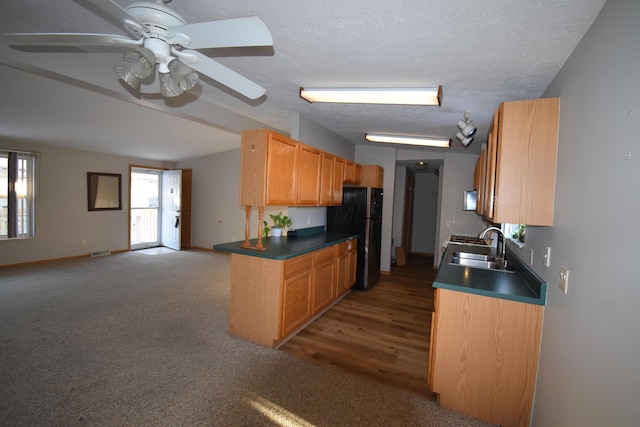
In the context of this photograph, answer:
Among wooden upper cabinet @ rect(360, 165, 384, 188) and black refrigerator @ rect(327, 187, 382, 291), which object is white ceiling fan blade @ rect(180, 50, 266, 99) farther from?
wooden upper cabinet @ rect(360, 165, 384, 188)

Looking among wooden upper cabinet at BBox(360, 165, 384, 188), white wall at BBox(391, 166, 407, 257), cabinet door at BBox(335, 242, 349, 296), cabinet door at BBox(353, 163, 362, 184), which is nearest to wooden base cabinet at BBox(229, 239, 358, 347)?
cabinet door at BBox(335, 242, 349, 296)

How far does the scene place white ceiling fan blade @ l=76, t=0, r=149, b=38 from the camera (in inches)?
43.8

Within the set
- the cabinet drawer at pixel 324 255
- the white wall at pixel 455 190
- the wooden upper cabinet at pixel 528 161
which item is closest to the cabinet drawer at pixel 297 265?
the cabinet drawer at pixel 324 255

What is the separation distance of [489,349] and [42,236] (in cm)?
751

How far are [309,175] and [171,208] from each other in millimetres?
5592

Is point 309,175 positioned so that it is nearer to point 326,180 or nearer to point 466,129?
point 326,180

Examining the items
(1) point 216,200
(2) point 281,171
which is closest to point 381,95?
(2) point 281,171

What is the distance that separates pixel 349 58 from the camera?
202 cm

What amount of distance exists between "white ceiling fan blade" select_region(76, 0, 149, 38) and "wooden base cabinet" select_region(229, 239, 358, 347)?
6.30ft

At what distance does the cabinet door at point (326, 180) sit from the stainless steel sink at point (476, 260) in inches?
67.8

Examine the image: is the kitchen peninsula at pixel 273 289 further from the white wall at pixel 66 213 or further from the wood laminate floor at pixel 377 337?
the white wall at pixel 66 213

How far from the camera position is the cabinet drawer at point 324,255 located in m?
3.29

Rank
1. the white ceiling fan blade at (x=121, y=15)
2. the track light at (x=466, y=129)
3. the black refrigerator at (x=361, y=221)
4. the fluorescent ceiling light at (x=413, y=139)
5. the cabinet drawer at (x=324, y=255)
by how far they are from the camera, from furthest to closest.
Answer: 1. the black refrigerator at (x=361, y=221)
2. the fluorescent ceiling light at (x=413, y=139)
3. the cabinet drawer at (x=324, y=255)
4. the track light at (x=466, y=129)
5. the white ceiling fan blade at (x=121, y=15)

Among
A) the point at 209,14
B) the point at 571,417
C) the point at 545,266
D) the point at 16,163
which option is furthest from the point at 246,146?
the point at 16,163
